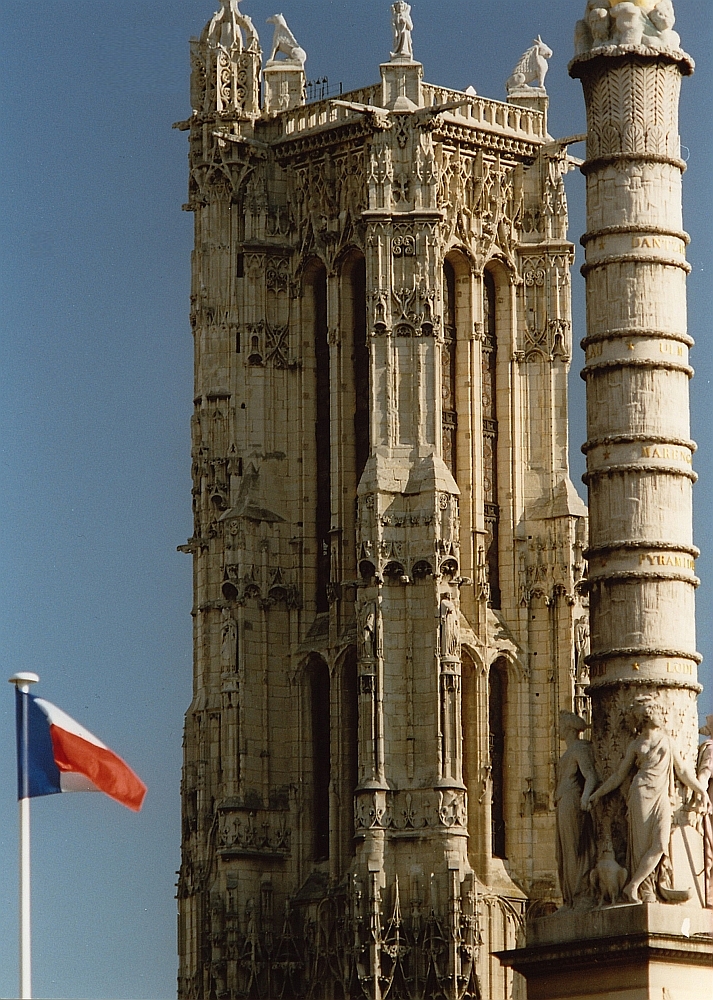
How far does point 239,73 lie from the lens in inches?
3250

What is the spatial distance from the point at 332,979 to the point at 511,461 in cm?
1153

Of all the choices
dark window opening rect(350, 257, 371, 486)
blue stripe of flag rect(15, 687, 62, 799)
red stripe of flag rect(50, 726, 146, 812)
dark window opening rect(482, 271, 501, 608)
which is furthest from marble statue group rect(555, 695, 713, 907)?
dark window opening rect(482, 271, 501, 608)

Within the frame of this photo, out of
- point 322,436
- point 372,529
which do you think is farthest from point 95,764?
point 322,436

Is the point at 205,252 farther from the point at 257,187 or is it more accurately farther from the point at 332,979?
the point at 332,979

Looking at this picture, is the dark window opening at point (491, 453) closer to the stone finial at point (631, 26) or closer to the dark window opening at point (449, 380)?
the dark window opening at point (449, 380)

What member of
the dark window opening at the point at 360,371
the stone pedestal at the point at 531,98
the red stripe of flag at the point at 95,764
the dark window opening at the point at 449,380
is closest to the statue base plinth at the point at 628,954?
the red stripe of flag at the point at 95,764

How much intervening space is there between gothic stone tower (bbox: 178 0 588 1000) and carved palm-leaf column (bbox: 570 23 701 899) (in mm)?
26073

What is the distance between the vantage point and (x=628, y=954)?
4797cm

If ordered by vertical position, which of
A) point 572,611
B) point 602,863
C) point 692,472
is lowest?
point 602,863

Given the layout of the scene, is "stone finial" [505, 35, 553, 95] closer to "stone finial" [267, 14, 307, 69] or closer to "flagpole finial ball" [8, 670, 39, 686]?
"stone finial" [267, 14, 307, 69]

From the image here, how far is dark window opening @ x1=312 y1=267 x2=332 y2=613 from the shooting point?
81.6m

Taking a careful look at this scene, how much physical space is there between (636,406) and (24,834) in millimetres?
10858

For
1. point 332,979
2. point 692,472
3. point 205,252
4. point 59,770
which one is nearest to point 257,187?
point 205,252

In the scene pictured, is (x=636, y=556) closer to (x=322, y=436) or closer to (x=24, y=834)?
(x=24, y=834)
